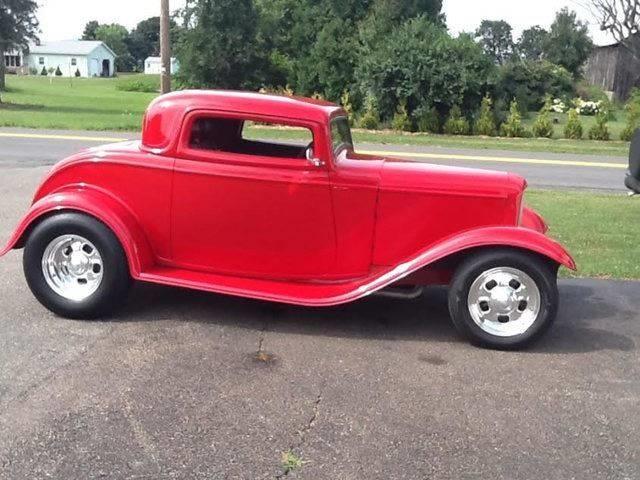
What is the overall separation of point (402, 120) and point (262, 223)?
69.2 feet

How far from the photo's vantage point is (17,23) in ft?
109

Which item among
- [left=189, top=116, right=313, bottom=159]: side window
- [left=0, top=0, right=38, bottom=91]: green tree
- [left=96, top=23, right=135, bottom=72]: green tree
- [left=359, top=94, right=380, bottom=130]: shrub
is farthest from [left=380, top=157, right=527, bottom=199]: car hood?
[left=96, top=23, right=135, bottom=72]: green tree

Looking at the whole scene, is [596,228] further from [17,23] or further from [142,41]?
[142,41]

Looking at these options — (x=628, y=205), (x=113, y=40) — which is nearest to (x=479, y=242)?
(x=628, y=205)

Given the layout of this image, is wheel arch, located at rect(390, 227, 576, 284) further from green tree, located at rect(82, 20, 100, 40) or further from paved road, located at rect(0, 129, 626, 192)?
green tree, located at rect(82, 20, 100, 40)

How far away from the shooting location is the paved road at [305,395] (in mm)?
3566

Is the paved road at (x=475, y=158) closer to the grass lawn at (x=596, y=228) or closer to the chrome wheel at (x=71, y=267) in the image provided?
the grass lawn at (x=596, y=228)

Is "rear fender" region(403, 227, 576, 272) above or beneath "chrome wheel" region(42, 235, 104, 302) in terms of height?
above

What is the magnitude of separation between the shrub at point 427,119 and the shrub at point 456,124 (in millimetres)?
378

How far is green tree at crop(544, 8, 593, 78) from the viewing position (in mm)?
50688

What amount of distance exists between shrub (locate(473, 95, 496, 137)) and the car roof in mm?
21261

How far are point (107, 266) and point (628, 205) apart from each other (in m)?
8.85

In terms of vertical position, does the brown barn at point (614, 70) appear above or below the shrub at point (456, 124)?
above

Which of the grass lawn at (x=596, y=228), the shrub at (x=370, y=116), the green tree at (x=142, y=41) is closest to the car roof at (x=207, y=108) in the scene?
the grass lawn at (x=596, y=228)
